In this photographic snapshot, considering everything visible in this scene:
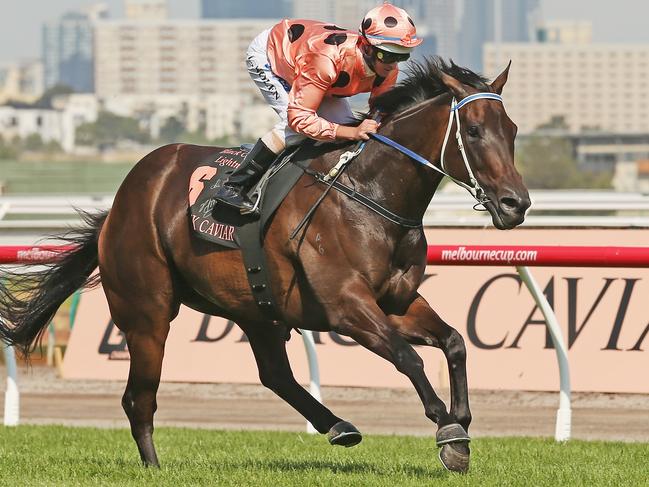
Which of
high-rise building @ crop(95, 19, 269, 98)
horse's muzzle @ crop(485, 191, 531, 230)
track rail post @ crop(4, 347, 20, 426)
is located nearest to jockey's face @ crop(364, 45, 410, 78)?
horse's muzzle @ crop(485, 191, 531, 230)

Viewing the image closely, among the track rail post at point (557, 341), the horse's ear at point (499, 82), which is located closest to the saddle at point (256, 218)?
the horse's ear at point (499, 82)

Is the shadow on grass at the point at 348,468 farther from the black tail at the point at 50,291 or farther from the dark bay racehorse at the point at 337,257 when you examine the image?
the black tail at the point at 50,291

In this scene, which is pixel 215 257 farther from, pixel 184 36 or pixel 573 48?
pixel 184 36

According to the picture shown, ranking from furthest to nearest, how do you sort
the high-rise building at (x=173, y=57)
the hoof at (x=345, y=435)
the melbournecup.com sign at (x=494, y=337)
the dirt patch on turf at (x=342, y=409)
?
1. the high-rise building at (x=173, y=57)
2. the melbournecup.com sign at (x=494, y=337)
3. the dirt patch on turf at (x=342, y=409)
4. the hoof at (x=345, y=435)

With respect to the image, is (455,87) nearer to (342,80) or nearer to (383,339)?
(342,80)

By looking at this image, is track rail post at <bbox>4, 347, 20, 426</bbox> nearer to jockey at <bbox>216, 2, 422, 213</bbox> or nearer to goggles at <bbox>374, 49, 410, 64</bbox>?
jockey at <bbox>216, 2, 422, 213</bbox>

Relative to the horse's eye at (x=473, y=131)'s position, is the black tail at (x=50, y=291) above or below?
below

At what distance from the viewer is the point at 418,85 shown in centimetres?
554

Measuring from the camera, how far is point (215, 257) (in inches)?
228

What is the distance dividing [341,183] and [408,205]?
0.89 ft

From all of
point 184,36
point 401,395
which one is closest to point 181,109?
point 184,36

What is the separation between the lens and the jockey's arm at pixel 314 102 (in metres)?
5.42

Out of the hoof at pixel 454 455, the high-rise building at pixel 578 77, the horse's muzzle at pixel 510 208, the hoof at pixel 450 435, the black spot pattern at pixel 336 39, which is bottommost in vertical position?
the high-rise building at pixel 578 77

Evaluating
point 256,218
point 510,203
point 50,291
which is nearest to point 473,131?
point 510,203
